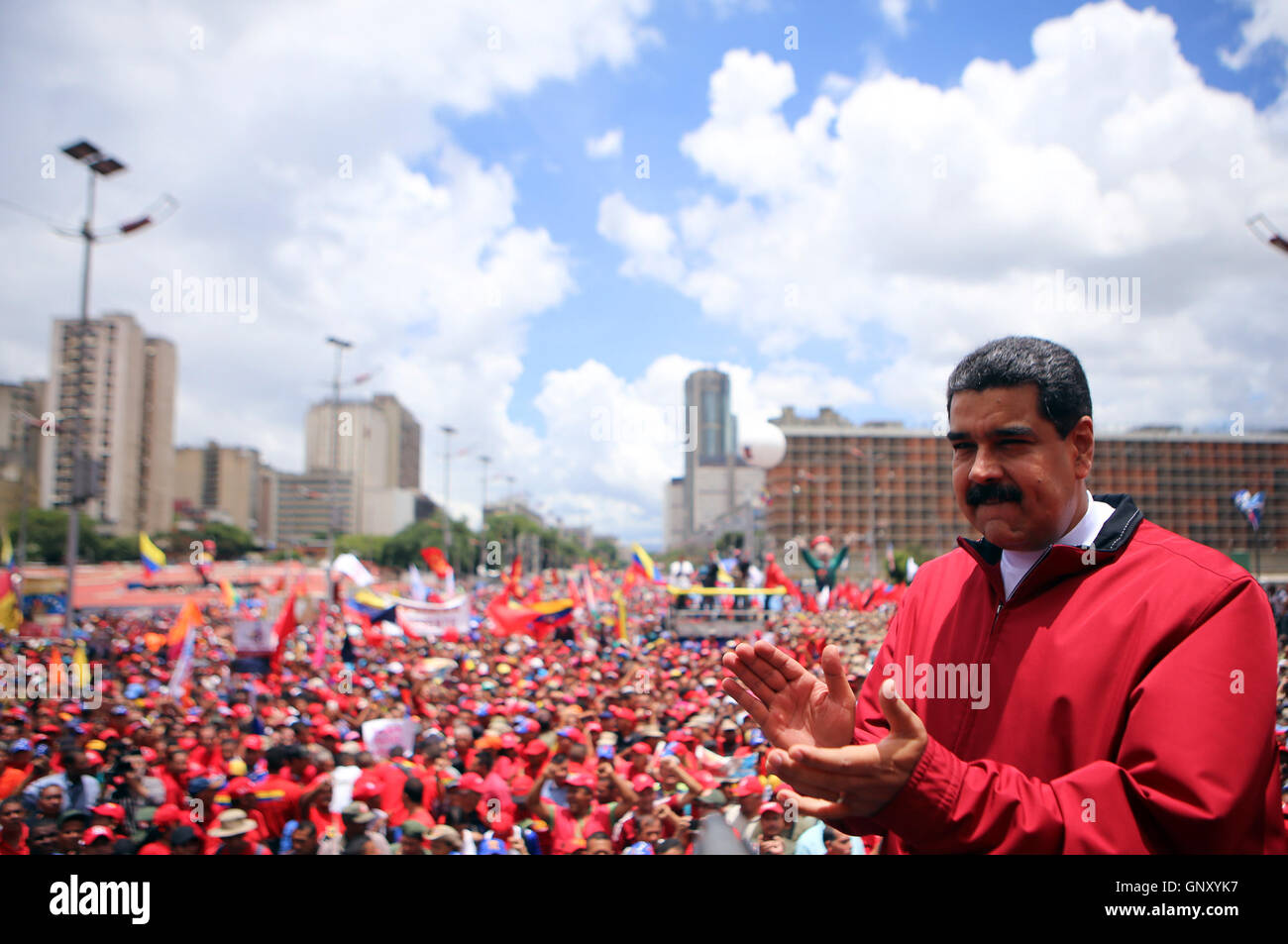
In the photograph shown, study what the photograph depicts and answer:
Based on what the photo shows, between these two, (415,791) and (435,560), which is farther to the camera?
(435,560)

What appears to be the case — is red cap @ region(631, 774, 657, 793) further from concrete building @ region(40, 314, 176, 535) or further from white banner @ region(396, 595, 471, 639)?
concrete building @ region(40, 314, 176, 535)

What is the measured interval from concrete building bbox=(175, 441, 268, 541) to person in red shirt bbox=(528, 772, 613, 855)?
119m

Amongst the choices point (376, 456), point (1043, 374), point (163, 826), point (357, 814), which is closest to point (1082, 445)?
point (1043, 374)

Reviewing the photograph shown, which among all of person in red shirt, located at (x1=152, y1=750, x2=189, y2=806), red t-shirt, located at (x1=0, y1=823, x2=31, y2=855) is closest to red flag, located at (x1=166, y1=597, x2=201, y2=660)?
person in red shirt, located at (x1=152, y1=750, x2=189, y2=806)

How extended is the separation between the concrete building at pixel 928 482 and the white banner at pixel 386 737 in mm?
40291

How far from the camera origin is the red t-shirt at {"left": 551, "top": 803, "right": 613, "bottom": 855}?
495cm

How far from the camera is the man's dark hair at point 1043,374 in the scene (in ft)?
4.94

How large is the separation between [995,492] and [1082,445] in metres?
0.23

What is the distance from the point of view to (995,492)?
154cm

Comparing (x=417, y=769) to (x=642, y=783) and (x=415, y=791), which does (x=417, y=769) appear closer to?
(x=415, y=791)

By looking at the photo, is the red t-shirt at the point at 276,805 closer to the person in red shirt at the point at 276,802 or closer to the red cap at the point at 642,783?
the person in red shirt at the point at 276,802

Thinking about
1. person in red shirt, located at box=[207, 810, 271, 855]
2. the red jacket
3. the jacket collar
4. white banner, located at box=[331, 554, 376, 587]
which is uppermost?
the jacket collar
